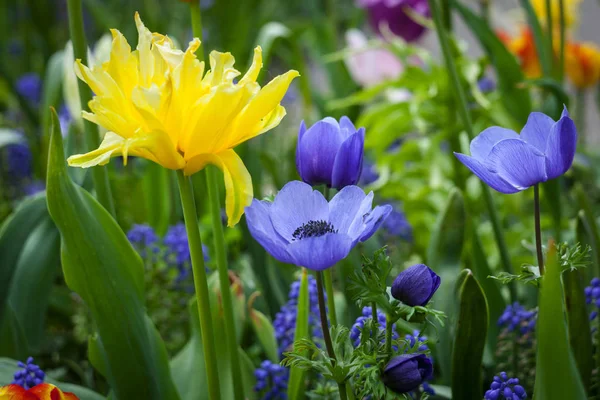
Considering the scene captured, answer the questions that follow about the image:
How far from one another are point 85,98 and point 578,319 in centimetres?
40

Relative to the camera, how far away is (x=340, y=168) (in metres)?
0.41

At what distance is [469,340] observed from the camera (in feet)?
1.59

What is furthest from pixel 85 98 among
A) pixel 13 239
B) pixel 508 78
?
pixel 508 78

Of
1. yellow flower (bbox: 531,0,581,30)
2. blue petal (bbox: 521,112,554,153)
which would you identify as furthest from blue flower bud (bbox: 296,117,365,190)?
yellow flower (bbox: 531,0,581,30)

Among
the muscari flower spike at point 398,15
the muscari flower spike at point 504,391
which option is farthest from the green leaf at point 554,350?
the muscari flower spike at point 398,15

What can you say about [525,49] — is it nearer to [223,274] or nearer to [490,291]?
[490,291]

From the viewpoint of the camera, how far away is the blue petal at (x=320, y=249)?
344 mm

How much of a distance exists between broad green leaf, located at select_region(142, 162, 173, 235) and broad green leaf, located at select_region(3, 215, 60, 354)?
0.38 meters

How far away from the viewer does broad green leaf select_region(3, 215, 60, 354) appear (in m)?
0.59

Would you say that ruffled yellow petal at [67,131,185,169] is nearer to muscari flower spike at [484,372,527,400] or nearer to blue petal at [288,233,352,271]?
blue petal at [288,233,352,271]

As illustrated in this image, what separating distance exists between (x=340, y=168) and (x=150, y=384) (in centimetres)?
21

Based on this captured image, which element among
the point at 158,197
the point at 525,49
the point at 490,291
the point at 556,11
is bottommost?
the point at 490,291

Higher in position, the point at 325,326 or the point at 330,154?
the point at 330,154

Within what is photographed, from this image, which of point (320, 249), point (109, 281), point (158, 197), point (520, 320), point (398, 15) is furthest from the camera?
point (398, 15)
